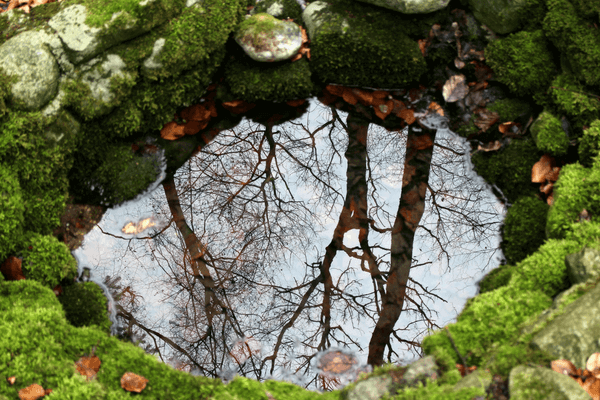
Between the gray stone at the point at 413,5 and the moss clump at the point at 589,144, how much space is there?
5.21ft

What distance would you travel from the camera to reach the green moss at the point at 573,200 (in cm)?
270

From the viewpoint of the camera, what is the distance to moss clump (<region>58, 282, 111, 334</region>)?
290 centimetres

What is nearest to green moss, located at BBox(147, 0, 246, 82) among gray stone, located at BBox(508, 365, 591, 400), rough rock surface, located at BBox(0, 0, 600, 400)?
rough rock surface, located at BBox(0, 0, 600, 400)

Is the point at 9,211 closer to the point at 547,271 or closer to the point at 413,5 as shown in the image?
the point at 547,271

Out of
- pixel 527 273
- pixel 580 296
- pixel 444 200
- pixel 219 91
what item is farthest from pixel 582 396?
pixel 219 91

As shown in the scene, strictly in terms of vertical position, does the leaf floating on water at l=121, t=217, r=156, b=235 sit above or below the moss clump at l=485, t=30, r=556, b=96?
below

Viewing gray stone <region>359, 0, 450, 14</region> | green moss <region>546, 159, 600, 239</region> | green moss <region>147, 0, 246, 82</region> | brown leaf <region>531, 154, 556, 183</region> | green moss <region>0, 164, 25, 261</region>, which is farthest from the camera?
gray stone <region>359, 0, 450, 14</region>

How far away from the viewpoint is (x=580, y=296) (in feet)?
7.12

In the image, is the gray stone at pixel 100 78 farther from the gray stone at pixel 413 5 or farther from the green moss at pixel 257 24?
the gray stone at pixel 413 5

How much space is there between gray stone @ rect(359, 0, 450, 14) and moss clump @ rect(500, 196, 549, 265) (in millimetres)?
1782

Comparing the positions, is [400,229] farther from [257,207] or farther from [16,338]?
[16,338]

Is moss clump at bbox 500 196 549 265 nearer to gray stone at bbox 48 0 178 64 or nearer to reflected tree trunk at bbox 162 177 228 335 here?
reflected tree trunk at bbox 162 177 228 335

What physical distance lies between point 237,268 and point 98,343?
108cm

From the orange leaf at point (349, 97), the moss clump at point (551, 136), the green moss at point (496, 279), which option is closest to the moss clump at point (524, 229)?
the green moss at point (496, 279)
